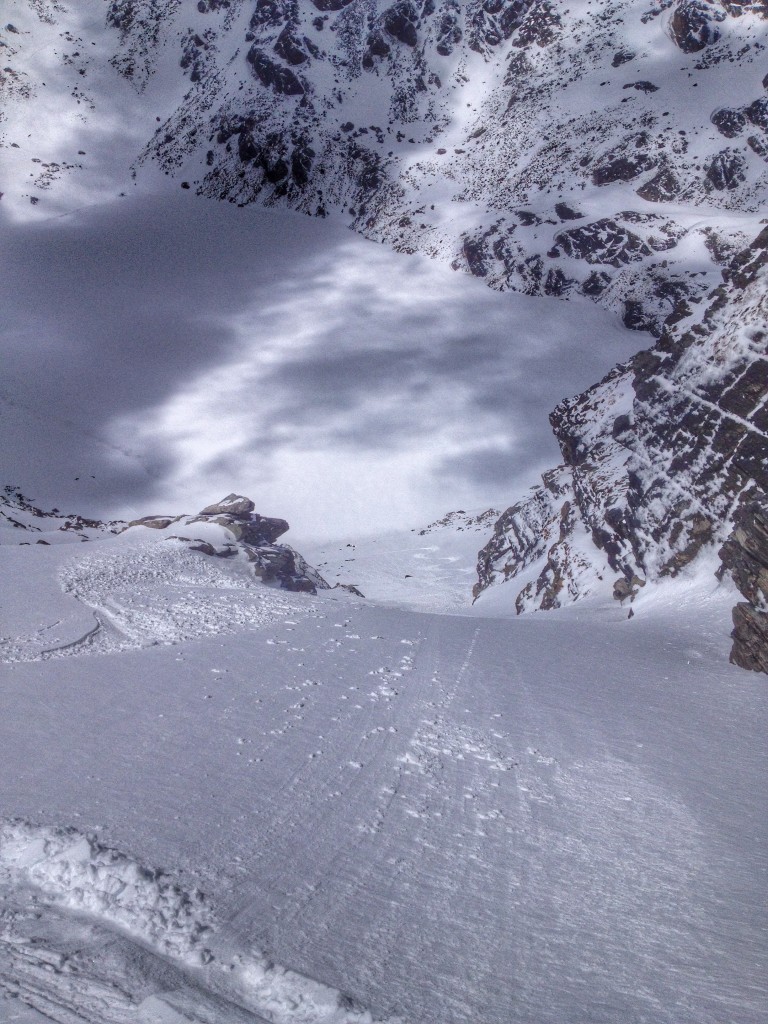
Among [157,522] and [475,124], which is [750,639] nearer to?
[157,522]

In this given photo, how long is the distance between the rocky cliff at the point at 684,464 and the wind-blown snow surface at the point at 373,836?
2034 millimetres

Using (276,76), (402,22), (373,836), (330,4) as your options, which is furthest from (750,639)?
(330,4)

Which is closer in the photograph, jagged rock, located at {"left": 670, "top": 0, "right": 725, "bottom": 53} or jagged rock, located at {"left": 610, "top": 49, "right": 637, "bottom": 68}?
jagged rock, located at {"left": 670, "top": 0, "right": 725, "bottom": 53}

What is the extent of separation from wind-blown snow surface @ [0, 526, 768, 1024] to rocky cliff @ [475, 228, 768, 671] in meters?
2.03

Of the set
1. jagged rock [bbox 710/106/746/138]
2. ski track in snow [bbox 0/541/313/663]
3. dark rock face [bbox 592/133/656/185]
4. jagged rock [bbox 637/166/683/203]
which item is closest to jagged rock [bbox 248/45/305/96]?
dark rock face [bbox 592/133/656/185]

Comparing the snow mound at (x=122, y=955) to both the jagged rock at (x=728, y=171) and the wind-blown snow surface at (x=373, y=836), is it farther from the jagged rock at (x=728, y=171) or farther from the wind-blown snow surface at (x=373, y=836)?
the jagged rock at (x=728, y=171)

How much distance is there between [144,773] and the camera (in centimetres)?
462

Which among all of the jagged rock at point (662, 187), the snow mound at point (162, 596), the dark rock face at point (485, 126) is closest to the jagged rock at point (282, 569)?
the snow mound at point (162, 596)

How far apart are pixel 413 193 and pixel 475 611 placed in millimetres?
51718

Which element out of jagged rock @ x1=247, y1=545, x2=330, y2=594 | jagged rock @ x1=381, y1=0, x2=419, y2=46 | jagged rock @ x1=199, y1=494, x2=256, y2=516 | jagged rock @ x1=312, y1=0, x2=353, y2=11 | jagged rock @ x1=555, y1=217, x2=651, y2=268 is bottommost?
jagged rock @ x1=247, y1=545, x2=330, y2=594

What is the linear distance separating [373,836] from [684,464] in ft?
32.0

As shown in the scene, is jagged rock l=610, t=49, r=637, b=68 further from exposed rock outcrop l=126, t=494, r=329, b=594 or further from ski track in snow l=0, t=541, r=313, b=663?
ski track in snow l=0, t=541, r=313, b=663

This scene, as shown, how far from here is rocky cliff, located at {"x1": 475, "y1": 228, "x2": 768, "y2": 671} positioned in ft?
33.7

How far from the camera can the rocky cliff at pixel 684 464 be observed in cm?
1027
